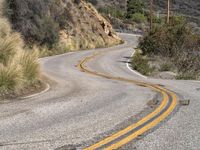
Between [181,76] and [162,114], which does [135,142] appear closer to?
[162,114]

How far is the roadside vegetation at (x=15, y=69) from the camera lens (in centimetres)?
1321

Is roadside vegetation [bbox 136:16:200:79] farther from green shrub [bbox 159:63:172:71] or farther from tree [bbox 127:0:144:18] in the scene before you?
tree [bbox 127:0:144:18]

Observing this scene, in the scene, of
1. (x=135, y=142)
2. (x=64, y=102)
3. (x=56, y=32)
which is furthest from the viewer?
(x=56, y=32)

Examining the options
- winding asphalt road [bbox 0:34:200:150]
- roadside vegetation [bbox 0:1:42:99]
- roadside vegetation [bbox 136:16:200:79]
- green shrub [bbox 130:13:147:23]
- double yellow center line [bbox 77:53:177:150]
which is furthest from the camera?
green shrub [bbox 130:13:147:23]

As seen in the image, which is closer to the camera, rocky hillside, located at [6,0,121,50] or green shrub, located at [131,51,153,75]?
green shrub, located at [131,51,153,75]

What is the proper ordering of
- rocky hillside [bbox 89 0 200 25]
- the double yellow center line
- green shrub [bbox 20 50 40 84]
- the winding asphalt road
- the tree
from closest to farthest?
1. the double yellow center line
2. the winding asphalt road
3. green shrub [bbox 20 50 40 84]
4. the tree
5. rocky hillside [bbox 89 0 200 25]

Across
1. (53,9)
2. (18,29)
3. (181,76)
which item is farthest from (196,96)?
(53,9)

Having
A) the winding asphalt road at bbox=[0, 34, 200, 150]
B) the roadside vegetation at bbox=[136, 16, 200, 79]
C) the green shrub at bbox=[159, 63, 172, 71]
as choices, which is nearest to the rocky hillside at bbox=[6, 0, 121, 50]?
the roadside vegetation at bbox=[136, 16, 200, 79]

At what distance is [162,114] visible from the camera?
9977 mm

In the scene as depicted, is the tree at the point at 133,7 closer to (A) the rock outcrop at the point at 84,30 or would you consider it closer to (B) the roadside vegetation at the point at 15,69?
(A) the rock outcrop at the point at 84,30

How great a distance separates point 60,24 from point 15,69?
33.3 metres

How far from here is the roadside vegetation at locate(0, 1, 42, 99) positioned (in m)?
13.2

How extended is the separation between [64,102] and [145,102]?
7.28 feet

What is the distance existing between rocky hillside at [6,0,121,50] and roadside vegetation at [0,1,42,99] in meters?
16.6
